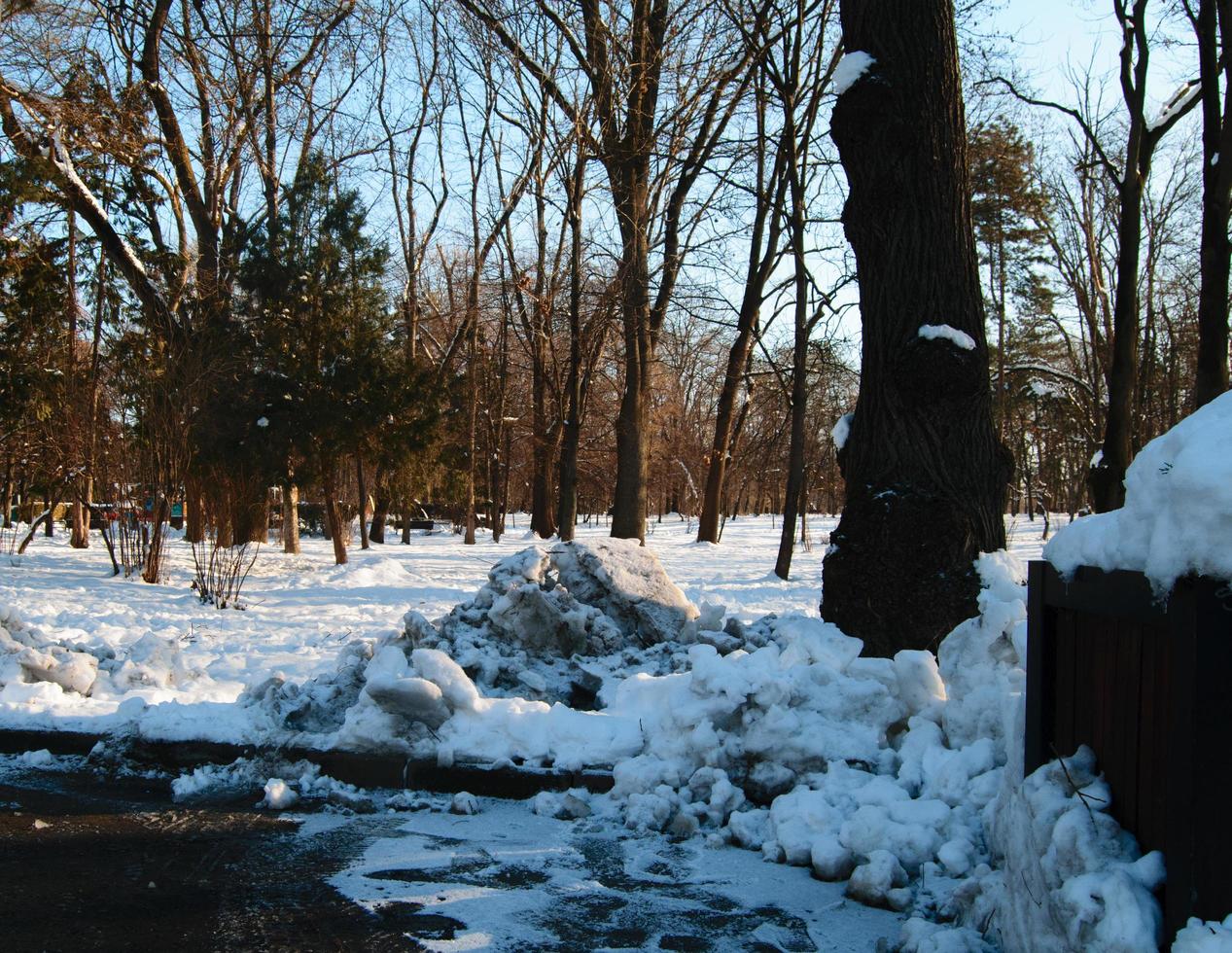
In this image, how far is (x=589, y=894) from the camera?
13.1 ft

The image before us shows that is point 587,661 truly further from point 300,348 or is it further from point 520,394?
point 520,394

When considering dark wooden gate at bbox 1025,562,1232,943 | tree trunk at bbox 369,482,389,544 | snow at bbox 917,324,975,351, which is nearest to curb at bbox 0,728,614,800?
dark wooden gate at bbox 1025,562,1232,943

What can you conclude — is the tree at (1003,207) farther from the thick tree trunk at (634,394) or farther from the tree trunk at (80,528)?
the tree trunk at (80,528)

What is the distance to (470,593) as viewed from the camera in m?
13.5

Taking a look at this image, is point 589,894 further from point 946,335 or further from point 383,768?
point 946,335

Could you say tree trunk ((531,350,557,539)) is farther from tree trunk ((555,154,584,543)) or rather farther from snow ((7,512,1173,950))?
snow ((7,512,1173,950))

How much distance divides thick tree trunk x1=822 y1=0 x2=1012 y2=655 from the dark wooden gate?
370 cm

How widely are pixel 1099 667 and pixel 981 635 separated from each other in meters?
2.12

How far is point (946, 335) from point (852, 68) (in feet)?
6.73

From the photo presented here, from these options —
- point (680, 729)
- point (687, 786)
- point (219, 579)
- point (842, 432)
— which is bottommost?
point (687, 786)

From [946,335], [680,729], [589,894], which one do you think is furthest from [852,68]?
[589,894]

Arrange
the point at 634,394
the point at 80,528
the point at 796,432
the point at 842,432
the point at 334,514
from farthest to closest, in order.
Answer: the point at 80,528 → the point at 334,514 → the point at 634,394 → the point at 796,432 → the point at 842,432

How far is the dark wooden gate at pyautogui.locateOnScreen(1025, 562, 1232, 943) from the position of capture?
6.97 ft

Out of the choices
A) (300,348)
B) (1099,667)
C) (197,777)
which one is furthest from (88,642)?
(300,348)
